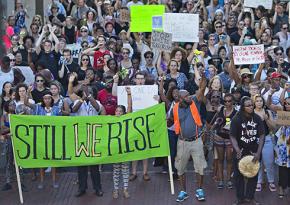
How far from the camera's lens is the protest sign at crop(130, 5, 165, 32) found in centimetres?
1820

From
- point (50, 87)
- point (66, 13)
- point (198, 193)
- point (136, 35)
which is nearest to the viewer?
point (198, 193)

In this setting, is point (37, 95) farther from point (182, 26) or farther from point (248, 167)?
point (248, 167)

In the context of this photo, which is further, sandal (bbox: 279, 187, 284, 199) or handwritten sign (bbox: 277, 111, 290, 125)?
sandal (bbox: 279, 187, 284, 199)

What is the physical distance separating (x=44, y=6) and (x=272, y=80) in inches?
438

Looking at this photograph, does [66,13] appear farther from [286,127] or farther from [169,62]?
[286,127]

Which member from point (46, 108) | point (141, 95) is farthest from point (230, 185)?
point (46, 108)

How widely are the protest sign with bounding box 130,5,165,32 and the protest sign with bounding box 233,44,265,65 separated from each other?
93.5 inches

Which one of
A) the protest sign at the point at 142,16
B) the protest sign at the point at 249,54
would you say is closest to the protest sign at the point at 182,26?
the protest sign at the point at 142,16

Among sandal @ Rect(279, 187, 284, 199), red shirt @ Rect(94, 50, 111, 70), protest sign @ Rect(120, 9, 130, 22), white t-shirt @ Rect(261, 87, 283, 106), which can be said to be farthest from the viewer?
protest sign @ Rect(120, 9, 130, 22)

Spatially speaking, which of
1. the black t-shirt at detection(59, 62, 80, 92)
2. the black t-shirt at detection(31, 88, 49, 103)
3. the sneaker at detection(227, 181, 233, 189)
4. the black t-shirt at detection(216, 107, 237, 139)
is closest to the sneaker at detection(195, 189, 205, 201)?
the sneaker at detection(227, 181, 233, 189)

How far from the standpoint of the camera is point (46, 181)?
15.0 meters

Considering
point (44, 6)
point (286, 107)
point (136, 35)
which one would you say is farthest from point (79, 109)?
point (44, 6)

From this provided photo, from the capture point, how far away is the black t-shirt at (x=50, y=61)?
56.6 feet

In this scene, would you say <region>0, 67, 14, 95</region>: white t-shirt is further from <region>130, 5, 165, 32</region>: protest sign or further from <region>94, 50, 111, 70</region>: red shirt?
<region>130, 5, 165, 32</region>: protest sign
